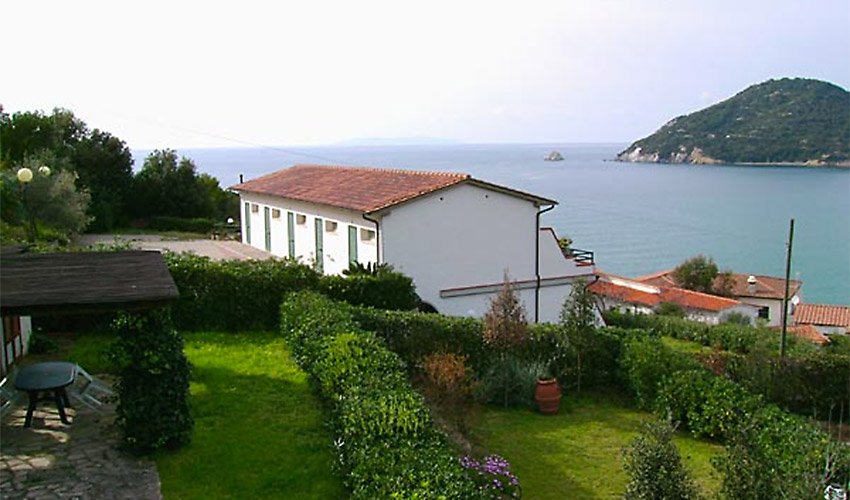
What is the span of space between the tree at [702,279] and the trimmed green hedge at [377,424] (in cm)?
5112

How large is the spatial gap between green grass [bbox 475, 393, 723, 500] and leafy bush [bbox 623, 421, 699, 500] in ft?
7.57

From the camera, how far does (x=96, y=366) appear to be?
1227cm

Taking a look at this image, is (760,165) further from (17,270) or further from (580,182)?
(17,270)

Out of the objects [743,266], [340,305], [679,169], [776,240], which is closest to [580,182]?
[679,169]

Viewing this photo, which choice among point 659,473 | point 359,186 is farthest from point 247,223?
point 659,473

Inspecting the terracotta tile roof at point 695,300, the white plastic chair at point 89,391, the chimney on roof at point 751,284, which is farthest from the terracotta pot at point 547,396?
the chimney on roof at point 751,284

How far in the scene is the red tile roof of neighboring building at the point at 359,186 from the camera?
22283mm

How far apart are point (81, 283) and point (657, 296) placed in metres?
45.7

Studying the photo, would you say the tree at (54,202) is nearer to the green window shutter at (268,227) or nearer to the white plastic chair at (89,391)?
the green window shutter at (268,227)

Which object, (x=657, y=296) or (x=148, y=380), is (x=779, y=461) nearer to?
(x=148, y=380)

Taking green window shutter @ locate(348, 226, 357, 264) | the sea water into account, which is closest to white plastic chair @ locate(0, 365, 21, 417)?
green window shutter @ locate(348, 226, 357, 264)

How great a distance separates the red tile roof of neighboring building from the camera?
22283mm

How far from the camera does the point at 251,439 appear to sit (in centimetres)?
921

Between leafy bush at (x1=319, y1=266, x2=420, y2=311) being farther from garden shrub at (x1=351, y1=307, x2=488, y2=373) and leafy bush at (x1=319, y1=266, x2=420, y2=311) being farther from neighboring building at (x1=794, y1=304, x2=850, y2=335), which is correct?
neighboring building at (x1=794, y1=304, x2=850, y2=335)
